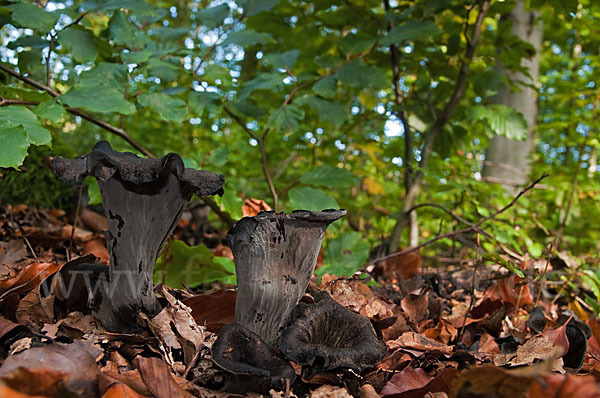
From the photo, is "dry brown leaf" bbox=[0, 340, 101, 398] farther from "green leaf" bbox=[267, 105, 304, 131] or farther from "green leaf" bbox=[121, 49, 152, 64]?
"green leaf" bbox=[267, 105, 304, 131]

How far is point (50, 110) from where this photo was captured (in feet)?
5.58

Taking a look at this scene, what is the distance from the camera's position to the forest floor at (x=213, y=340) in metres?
0.96

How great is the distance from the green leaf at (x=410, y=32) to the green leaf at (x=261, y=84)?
26.9 inches

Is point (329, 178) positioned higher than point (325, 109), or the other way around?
point (325, 109)

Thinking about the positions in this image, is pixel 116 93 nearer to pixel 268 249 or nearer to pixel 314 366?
pixel 268 249

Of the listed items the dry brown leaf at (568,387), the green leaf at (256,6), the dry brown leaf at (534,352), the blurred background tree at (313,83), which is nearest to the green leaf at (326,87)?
the blurred background tree at (313,83)

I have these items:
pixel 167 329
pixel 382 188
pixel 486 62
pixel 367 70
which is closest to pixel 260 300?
pixel 167 329

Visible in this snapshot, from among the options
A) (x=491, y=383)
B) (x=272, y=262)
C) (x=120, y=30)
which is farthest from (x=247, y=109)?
(x=491, y=383)

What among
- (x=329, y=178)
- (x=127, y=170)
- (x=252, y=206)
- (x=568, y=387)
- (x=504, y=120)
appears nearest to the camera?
(x=568, y=387)

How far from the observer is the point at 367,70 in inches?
103

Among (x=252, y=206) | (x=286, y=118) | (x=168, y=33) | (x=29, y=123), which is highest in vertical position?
(x=168, y=33)

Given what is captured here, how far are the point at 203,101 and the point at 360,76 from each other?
982 millimetres

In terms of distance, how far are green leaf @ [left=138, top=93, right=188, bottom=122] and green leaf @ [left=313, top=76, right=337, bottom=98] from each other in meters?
0.80

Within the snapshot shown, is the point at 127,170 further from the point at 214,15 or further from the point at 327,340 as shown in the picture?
the point at 214,15
